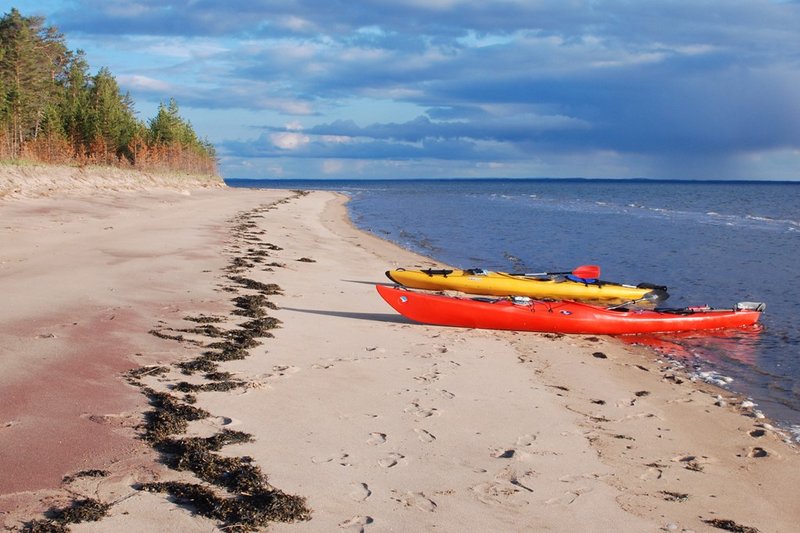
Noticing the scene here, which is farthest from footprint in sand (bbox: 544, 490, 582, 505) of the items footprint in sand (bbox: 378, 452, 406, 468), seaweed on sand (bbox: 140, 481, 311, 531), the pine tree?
the pine tree

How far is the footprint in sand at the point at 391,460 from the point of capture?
5.39 m

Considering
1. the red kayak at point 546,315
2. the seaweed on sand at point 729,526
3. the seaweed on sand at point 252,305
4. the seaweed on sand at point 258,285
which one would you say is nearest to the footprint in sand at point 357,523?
the seaweed on sand at point 729,526

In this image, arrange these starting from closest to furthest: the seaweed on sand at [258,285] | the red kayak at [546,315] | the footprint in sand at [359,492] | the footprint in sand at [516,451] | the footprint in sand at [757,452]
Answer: the footprint in sand at [359,492] → the footprint in sand at [516,451] → the footprint in sand at [757,452] → the red kayak at [546,315] → the seaweed on sand at [258,285]

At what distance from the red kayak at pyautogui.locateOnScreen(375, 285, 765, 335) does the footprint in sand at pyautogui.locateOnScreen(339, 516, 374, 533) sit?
22.0 ft

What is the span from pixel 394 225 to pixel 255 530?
3275 centimetres

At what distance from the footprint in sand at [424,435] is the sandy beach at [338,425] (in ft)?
0.16

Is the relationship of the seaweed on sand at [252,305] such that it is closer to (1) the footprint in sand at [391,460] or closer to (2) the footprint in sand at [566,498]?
(1) the footprint in sand at [391,460]

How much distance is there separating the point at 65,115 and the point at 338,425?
61294 mm

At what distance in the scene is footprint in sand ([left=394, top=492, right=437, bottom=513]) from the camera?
4.75 m

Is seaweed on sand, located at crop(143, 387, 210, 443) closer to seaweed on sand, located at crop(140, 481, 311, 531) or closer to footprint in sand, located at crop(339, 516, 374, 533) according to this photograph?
seaweed on sand, located at crop(140, 481, 311, 531)

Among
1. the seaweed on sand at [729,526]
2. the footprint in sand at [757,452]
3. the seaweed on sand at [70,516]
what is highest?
the seaweed on sand at [70,516]

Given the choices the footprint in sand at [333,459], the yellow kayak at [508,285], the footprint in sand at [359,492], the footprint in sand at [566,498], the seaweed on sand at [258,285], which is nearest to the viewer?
the footprint in sand at [359,492]

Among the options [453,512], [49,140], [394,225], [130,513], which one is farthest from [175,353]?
[49,140]

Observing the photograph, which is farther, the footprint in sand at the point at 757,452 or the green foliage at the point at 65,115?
the green foliage at the point at 65,115
